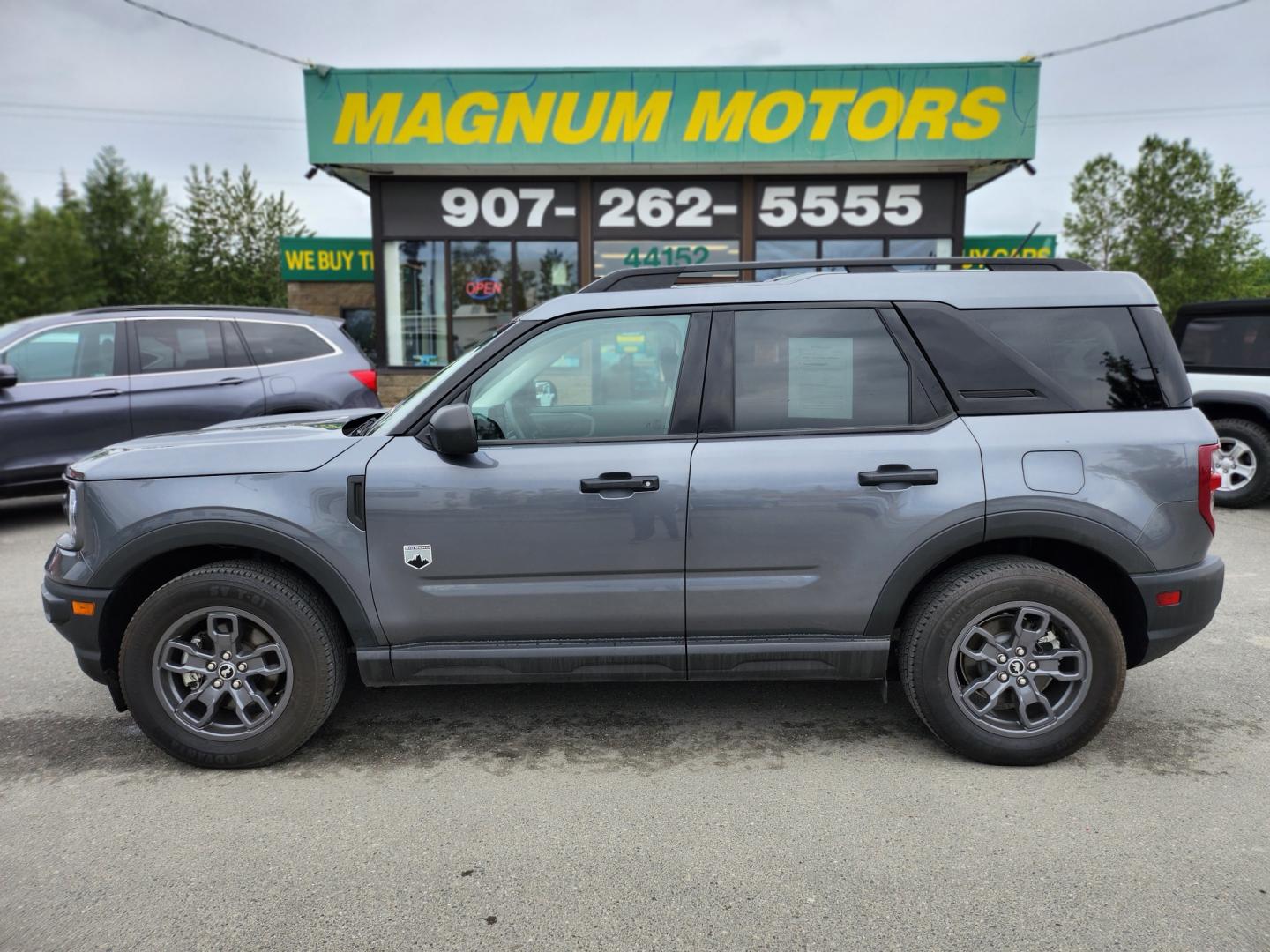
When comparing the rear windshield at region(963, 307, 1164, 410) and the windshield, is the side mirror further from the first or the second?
the rear windshield at region(963, 307, 1164, 410)

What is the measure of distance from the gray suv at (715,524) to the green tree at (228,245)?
1782 inches

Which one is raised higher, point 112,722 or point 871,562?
point 871,562

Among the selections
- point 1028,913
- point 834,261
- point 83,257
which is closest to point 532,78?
point 834,261

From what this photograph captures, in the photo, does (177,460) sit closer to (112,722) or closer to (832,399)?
(112,722)

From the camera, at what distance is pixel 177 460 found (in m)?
3.25

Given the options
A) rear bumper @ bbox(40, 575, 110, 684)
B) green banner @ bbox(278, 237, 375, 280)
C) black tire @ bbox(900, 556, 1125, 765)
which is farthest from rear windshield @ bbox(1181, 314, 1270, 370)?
green banner @ bbox(278, 237, 375, 280)

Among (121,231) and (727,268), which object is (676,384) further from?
(121,231)

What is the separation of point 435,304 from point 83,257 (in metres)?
55.4

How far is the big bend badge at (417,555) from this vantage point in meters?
3.17

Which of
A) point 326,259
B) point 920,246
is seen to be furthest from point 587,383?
point 326,259

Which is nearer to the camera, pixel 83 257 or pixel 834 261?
pixel 834 261

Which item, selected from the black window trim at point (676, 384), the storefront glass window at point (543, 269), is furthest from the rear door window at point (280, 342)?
the storefront glass window at point (543, 269)

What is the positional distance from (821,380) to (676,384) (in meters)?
0.56

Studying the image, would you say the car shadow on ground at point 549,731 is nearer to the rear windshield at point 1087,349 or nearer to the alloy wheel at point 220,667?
the alloy wheel at point 220,667
